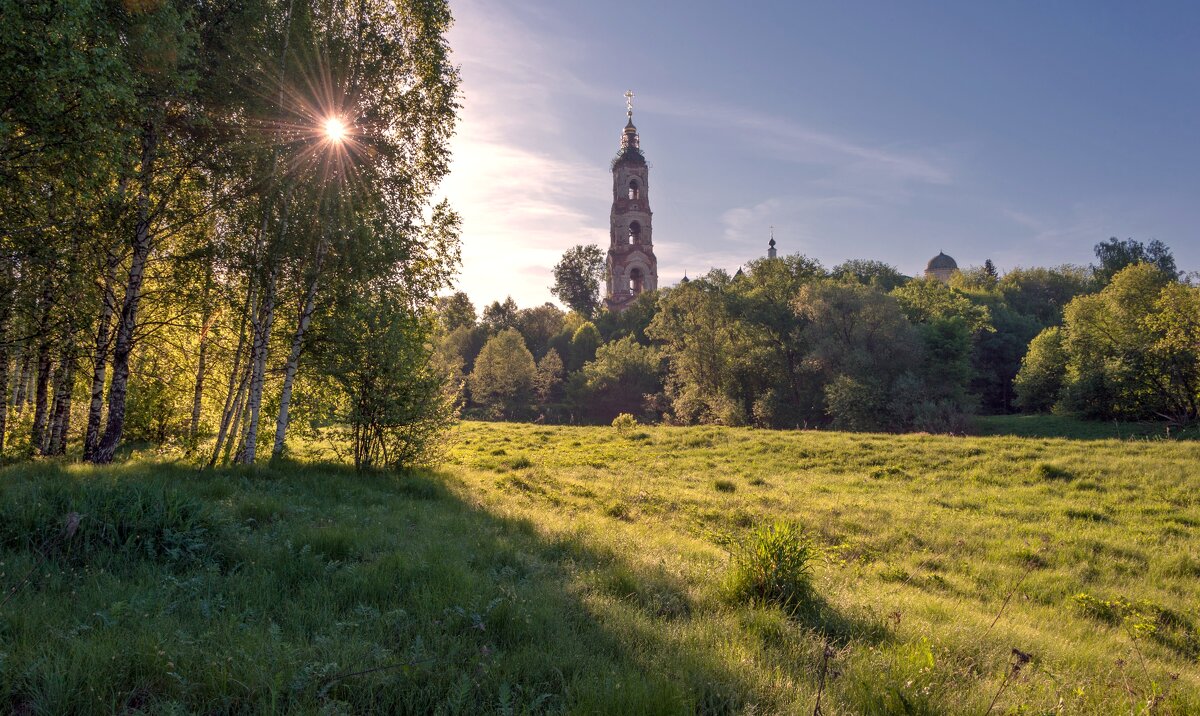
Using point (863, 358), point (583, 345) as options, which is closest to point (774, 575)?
point (863, 358)

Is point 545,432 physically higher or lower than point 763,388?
lower

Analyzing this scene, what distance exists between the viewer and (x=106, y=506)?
5973 millimetres

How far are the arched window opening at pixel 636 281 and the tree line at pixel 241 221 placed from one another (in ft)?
218

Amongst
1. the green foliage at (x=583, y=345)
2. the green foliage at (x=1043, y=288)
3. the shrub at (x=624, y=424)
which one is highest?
the green foliage at (x=1043, y=288)

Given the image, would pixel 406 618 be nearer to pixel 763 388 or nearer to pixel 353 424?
pixel 353 424

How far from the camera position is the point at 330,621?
179 inches

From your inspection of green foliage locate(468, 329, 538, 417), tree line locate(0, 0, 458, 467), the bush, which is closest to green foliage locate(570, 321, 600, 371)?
green foliage locate(468, 329, 538, 417)

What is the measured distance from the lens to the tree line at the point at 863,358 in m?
35.5

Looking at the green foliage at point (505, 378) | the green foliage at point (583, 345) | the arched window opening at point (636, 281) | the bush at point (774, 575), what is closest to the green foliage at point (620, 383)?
the green foliage at point (505, 378)

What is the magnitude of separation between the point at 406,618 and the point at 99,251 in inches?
488

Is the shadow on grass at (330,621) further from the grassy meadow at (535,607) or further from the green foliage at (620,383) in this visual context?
the green foliage at (620,383)

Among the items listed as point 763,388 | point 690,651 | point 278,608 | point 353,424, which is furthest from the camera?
point 763,388

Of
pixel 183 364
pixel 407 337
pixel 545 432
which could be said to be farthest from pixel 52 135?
pixel 545 432

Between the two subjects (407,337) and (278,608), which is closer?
(278,608)
